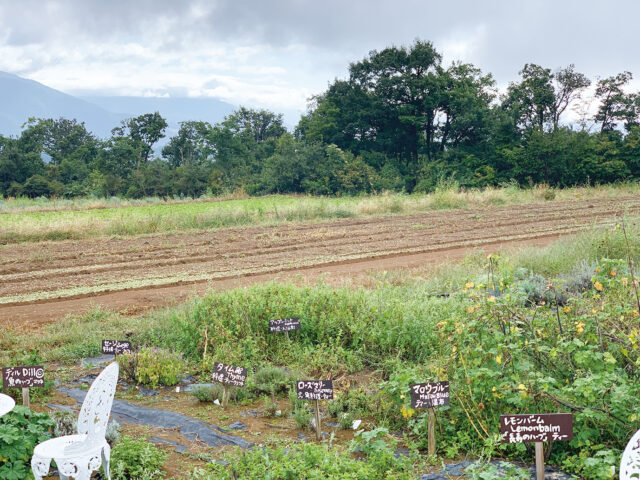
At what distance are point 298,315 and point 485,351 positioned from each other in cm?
282

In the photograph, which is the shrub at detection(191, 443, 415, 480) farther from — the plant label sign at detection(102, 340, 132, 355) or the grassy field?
the grassy field

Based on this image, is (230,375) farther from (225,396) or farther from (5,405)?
(5,405)

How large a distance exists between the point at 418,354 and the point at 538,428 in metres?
2.88

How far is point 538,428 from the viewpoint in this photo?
357cm

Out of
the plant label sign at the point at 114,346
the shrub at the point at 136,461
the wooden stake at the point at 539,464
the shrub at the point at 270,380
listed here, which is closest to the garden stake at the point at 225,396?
the shrub at the point at 270,380

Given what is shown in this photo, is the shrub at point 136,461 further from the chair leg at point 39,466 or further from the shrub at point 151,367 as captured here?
the shrub at point 151,367

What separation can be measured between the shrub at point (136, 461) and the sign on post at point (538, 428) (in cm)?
242

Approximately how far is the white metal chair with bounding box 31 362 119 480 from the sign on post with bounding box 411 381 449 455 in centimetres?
212

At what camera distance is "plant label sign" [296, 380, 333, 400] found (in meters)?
4.73

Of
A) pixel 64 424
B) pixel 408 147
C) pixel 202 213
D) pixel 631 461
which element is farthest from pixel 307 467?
pixel 408 147

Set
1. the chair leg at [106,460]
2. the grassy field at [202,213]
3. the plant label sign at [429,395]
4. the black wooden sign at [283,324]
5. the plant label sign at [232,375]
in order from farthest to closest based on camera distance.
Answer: the grassy field at [202,213] → the black wooden sign at [283,324] → the plant label sign at [232,375] → the plant label sign at [429,395] → the chair leg at [106,460]

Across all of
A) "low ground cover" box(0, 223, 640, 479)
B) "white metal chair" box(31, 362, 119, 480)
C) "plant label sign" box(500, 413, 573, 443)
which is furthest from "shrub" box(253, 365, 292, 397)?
"plant label sign" box(500, 413, 573, 443)

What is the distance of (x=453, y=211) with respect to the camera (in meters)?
25.0

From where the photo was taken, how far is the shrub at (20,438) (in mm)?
4012
